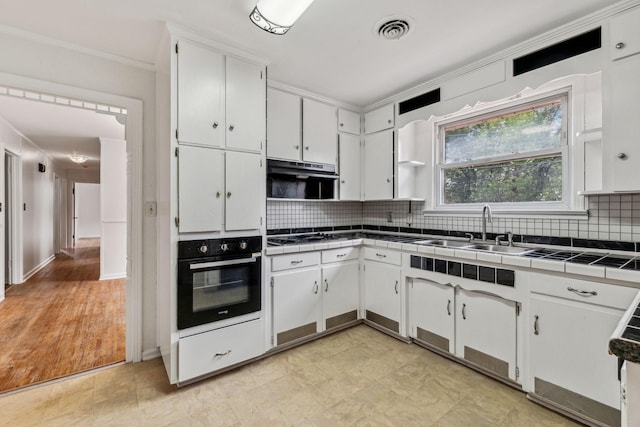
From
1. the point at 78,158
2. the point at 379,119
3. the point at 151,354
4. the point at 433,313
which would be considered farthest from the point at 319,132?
the point at 78,158

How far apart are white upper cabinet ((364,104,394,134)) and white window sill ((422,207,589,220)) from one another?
3.42ft

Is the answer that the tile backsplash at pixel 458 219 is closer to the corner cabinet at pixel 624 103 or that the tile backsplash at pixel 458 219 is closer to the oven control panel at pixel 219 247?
the corner cabinet at pixel 624 103

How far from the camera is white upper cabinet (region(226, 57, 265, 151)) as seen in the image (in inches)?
85.9

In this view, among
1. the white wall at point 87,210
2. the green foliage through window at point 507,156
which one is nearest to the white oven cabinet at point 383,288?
the green foliage through window at point 507,156

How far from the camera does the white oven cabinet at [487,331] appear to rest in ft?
6.50

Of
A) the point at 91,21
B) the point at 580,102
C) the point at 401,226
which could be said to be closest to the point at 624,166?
the point at 580,102

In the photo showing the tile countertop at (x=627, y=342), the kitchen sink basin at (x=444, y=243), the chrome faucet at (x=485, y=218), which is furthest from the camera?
the kitchen sink basin at (x=444, y=243)

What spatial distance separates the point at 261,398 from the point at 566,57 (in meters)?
3.06

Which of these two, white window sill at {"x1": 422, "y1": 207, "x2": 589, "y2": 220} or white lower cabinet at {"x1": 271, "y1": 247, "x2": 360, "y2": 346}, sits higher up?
→ white window sill at {"x1": 422, "y1": 207, "x2": 589, "y2": 220}

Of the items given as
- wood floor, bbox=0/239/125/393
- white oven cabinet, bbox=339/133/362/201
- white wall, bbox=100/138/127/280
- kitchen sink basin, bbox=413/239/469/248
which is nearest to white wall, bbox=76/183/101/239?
wood floor, bbox=0/239/125/393

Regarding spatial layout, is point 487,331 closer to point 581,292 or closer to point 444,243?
point 581,292

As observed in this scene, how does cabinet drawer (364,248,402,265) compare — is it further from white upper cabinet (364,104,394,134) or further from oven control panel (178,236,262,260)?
white upper cabinet (364,104,394,134)

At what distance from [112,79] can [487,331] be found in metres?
3.44

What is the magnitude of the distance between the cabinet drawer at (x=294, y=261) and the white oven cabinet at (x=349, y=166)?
2.99 ft
